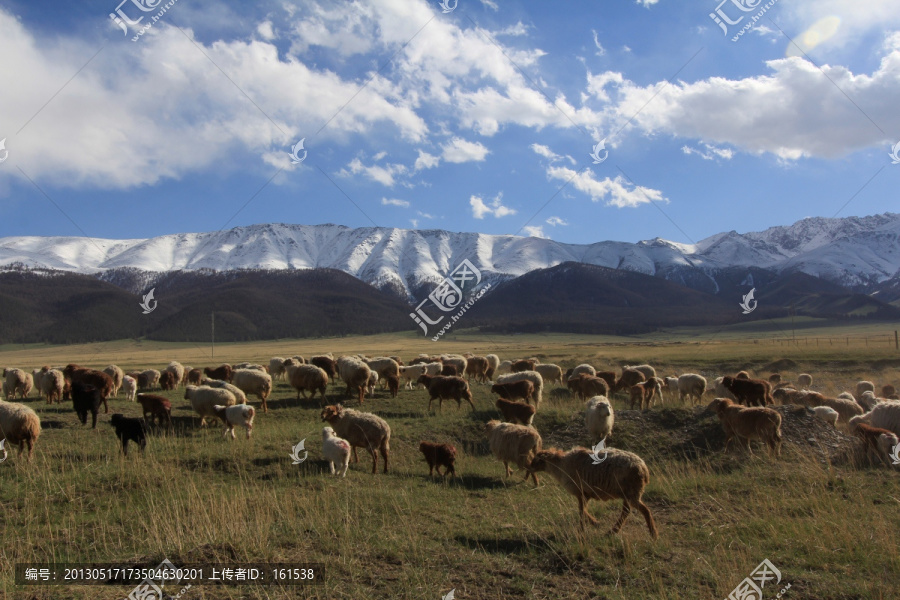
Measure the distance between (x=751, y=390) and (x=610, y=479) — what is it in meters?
15.4

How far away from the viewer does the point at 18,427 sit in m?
11.2

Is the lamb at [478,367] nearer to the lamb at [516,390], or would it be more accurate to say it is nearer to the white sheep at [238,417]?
the lamb at [516,390]

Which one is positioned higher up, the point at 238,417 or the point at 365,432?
the point at 238,417

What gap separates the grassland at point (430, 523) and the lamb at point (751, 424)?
0.52 m

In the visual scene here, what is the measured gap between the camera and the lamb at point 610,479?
7.50m

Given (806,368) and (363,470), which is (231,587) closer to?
Result: (363,470)

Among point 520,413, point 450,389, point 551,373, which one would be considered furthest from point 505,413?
point 551,373

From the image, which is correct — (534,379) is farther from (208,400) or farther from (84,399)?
(84,399)

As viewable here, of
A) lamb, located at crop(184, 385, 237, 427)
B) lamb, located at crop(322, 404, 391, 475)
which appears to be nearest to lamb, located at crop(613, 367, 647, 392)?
lamb, located at crop(322, 404, 391, 475)

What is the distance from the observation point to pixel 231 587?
224 inches

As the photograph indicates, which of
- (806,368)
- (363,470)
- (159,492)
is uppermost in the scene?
(159,492)

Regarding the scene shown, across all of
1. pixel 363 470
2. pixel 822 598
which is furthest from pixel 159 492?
pixel 822 598

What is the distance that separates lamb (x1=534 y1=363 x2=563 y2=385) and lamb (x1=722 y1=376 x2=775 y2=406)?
10.00m

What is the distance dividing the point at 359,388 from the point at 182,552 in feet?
48.5
